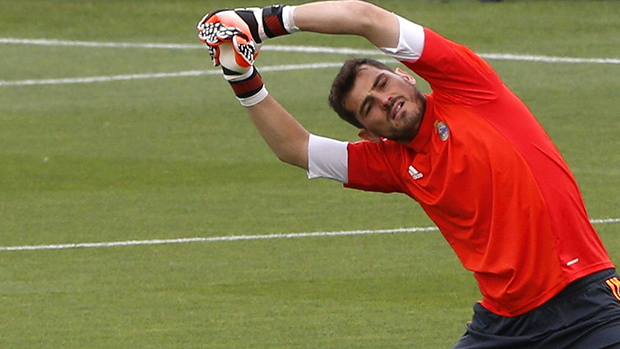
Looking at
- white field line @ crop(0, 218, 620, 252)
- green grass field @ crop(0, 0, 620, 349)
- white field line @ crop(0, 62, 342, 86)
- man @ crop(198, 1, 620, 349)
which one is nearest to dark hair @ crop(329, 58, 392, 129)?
man @ crop(198, 1, 620, 349)

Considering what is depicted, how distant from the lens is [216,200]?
461 inches

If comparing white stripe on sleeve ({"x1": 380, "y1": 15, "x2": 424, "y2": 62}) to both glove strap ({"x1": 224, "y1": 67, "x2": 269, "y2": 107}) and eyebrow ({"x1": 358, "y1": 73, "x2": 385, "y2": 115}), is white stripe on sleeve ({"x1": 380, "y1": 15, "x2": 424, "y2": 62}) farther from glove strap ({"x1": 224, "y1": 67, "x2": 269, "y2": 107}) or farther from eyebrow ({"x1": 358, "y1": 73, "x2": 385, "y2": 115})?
glove strap ({"x1": 224, "y1": 67, "x2": 269, "y2": 107})

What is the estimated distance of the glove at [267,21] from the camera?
542 centimetres

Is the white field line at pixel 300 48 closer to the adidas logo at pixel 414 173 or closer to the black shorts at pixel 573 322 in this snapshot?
the adidas logo at pixel 414 173

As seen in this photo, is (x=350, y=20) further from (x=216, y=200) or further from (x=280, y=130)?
(x=216, y=200)

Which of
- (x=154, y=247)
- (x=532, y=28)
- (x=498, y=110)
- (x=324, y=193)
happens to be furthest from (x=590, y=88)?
(x=498, y=110)

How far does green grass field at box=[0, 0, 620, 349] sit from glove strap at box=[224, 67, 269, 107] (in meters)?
2.51

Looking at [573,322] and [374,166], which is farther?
[374,166]

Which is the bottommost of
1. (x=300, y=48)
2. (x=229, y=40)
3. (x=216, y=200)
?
(x=300, y=48)

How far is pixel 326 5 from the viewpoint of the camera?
531cm

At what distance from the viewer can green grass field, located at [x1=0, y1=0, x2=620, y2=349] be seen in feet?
28.1

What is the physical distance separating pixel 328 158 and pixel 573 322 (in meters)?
1.35

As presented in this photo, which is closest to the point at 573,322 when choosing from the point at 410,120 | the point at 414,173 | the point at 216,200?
the point at 414,173

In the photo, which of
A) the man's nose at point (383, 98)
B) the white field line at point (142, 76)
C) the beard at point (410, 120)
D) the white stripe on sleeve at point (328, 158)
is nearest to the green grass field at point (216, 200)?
the white field line at point (142, 76)
